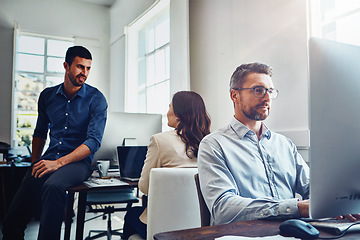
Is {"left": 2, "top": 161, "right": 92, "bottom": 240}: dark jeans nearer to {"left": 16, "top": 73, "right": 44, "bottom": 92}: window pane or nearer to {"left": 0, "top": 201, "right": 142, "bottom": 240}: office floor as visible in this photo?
{"left": 0, "top": 201, "right": 142, "bottom": 240}: office floor

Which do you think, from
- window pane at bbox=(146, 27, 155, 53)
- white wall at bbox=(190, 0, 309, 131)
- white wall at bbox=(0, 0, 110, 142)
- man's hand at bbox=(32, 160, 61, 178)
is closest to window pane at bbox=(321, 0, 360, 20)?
white wall at bbox=(190, 0, 309, 131)

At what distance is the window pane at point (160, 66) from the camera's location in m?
4.91

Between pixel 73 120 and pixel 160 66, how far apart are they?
292 centimetres

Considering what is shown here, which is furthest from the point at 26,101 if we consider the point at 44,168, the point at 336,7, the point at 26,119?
the point at 336,7

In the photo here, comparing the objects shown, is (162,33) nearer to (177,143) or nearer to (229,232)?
(177,143)

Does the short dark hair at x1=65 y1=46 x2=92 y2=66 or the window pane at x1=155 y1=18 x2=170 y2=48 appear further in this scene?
the window pane at x1=155 y1=18 x2=170 y2=48

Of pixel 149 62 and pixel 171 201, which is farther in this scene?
pixel 149 62

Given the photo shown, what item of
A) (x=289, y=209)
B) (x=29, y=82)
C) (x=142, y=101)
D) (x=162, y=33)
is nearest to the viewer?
(x=289, y=209)

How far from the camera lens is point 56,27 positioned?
6.56 meters

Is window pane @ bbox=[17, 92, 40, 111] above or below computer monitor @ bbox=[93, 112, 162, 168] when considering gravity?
above

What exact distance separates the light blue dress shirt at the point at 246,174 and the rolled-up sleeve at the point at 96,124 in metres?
1.09

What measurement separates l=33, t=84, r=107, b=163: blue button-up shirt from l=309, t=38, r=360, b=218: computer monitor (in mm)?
1732

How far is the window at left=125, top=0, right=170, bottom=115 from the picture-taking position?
482 cm

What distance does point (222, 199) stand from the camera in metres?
1.07
